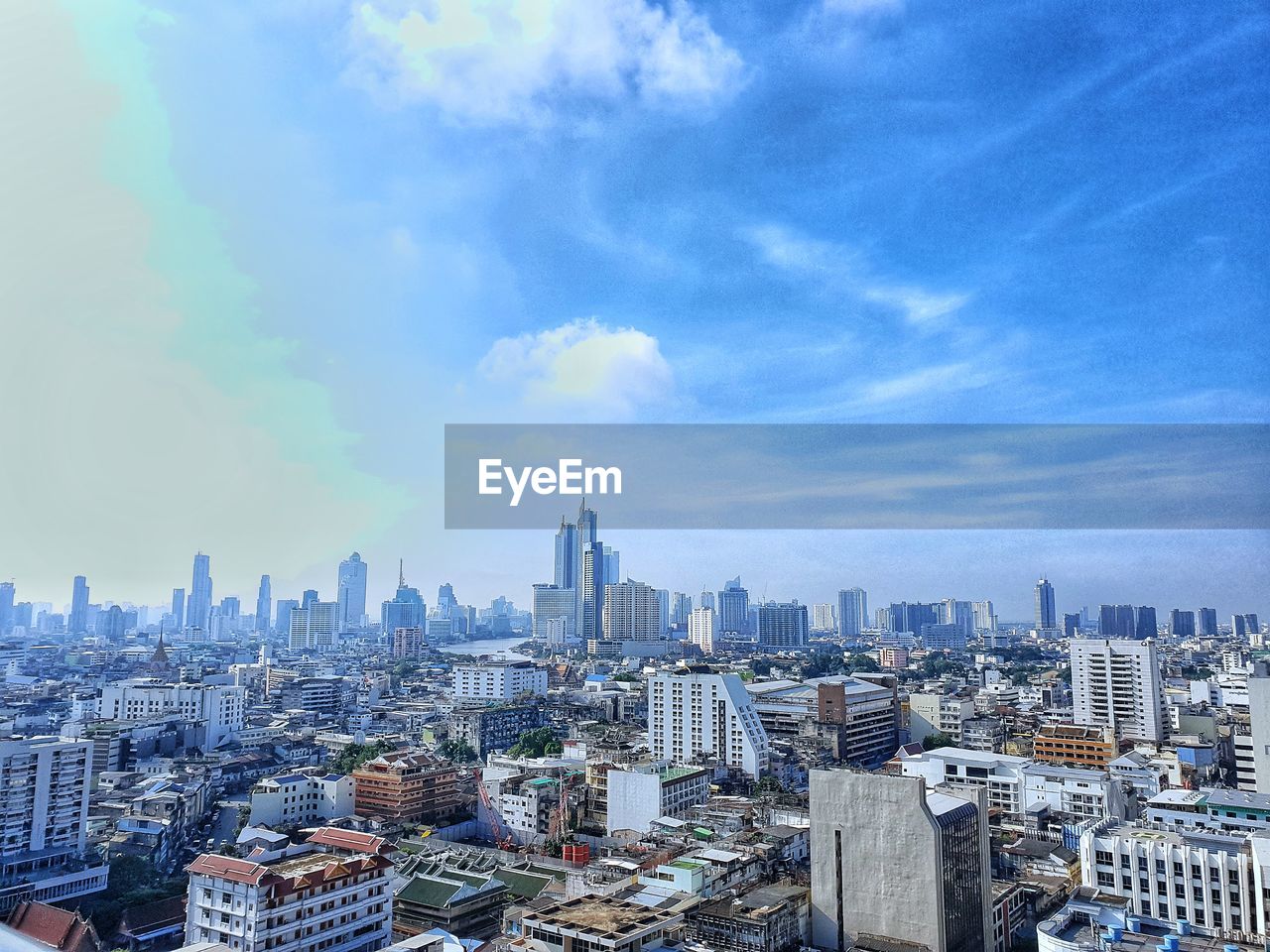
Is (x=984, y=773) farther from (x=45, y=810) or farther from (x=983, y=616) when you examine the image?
(x=983, y=616)

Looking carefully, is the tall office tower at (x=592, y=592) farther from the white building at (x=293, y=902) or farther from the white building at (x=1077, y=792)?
the white building at (x=293, y=902)

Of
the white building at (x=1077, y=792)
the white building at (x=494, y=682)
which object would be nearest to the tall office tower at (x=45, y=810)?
the white building at (x=1077, y=792)

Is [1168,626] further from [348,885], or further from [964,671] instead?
[348,885]

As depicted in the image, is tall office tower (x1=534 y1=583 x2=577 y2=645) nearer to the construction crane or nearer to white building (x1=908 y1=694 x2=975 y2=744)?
white building (x1=908 y1=694 x2=975 y2=744)

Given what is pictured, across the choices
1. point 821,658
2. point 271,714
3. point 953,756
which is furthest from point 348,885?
point 821,658

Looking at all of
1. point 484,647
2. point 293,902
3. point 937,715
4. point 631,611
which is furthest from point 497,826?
point 484,647
